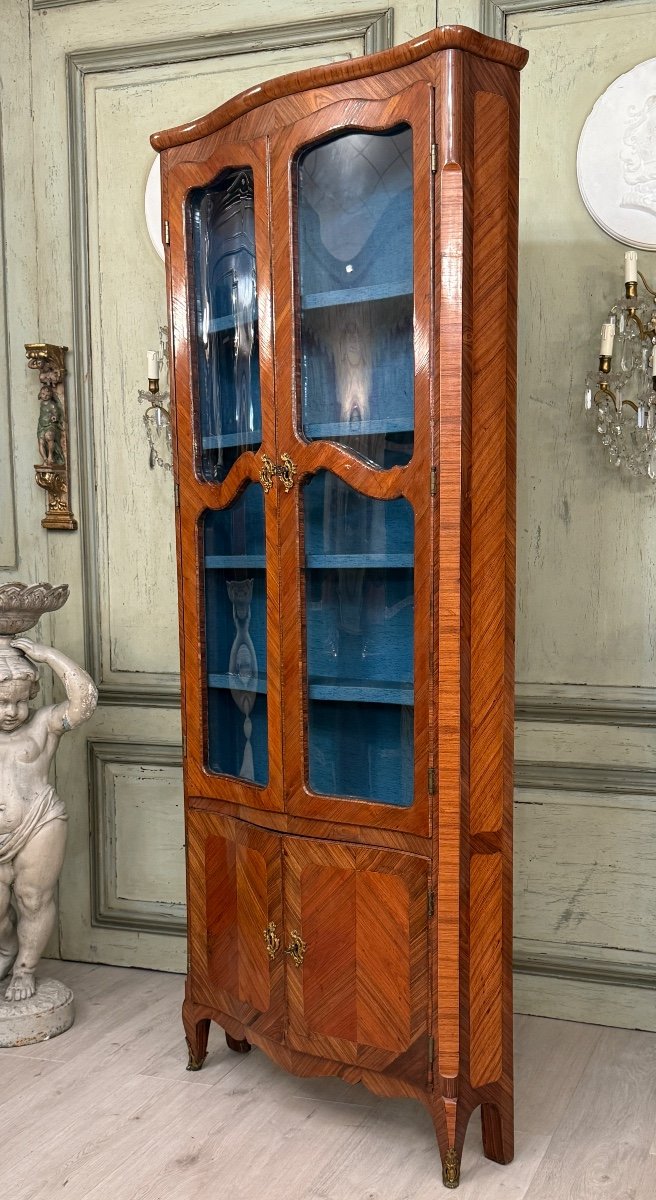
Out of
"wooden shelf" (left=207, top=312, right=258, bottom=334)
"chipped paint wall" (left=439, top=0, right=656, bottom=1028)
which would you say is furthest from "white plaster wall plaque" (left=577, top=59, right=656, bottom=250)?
"wooden shelf" (left=207, top=312, right=258, bottom=334)

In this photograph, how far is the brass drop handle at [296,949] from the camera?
7.38ft

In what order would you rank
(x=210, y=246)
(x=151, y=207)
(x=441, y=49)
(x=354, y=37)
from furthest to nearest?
(x=151, y=207), (x=354, y=37), (x=210, y=246), (x=441, y=49)

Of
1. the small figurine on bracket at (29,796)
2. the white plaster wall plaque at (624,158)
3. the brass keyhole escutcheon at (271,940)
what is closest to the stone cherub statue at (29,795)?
the small figurine on bracket at (29,796)

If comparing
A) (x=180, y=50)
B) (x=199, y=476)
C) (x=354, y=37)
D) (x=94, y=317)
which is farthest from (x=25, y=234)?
(x=199, y=476)

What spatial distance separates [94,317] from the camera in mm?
3219

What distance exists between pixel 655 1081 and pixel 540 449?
61.2 inches

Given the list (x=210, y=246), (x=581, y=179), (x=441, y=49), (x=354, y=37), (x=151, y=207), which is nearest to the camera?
(x=441, y=49)

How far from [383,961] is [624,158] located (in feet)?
6.49

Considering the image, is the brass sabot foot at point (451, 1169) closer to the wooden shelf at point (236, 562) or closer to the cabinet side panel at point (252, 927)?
the cabinet side panel at point (252, 927)

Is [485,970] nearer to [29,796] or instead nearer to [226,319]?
[29,796]

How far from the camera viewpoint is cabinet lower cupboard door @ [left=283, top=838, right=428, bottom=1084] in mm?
2109

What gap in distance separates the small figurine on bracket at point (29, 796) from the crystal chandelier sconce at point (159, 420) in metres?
0.67

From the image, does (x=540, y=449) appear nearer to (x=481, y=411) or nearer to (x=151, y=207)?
(x=481, y=411)

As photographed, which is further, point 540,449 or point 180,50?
point 180,50
